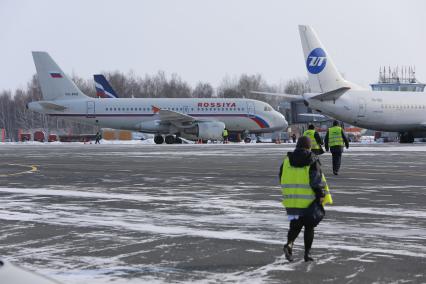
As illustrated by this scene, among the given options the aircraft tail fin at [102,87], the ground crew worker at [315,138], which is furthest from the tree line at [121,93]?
the ground crew worker at [315,138]

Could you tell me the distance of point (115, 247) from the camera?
8.42m

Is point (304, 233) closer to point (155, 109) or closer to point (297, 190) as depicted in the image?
point (297, 190)

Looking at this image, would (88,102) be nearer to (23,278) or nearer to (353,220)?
(353,220)

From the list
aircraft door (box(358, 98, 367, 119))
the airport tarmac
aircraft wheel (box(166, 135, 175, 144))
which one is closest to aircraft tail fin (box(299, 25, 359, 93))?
aircraft door (box(358, 98, 367, 119))

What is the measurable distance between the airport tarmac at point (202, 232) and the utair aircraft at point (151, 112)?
35621mm

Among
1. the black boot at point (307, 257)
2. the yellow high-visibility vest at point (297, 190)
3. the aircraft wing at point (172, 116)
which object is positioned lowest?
the black boot at point (307, 257)

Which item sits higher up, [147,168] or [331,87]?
[331,87]

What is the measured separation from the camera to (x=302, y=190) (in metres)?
7.58

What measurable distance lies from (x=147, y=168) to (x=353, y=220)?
13786 millimetres

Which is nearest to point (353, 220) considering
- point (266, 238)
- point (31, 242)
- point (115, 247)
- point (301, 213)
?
point (266, 238)

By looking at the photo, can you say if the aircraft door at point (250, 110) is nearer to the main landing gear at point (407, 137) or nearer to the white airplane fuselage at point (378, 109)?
the white airplane fuselage at point (378, 109)

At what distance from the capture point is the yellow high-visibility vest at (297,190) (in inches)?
297

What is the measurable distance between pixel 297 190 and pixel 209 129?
149 feet

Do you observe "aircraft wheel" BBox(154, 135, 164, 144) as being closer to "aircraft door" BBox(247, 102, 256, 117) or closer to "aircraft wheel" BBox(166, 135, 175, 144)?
"aircraft wheel" BBox(166, 135, 175, 144)
